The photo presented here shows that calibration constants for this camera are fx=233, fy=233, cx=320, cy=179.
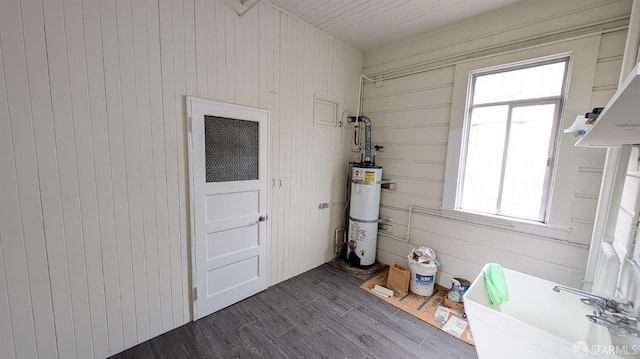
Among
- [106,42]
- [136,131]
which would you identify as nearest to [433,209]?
[136,131]

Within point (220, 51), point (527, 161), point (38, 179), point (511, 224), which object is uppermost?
point (220, 51)

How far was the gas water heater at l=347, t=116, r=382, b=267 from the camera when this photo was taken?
3213mm

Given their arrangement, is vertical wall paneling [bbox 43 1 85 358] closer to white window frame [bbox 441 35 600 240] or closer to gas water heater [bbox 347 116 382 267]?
gas water heater [bbox 347 116 382 267]

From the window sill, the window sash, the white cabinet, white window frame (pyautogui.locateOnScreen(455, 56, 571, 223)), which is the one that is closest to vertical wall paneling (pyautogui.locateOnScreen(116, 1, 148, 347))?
the white cabinet

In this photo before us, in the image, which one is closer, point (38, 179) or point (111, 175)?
point (38, 179)

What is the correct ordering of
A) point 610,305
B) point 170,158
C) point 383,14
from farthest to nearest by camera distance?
point 383,14
point 170,158
point 610,305

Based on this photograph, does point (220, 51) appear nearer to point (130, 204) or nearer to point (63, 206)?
point (130, 204)

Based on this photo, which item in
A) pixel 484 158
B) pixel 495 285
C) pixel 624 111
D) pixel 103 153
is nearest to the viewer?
pixel 624 111

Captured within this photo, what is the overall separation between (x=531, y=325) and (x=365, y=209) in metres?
2.25

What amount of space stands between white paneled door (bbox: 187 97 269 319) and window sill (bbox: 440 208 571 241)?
227 centimetres

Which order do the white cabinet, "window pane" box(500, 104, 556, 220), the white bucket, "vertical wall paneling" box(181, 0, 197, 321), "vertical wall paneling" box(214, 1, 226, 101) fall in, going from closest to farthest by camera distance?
1. the white cabinet
2. "vertical wall paneling" box(181, 0, 197, 321)
3. "vertical wall paneling" box(214, 1, 226, 101)
4. "window pane" box(500, 104, 556, 220)
5. the white bucket

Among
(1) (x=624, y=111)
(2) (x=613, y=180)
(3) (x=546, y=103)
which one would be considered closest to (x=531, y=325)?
(1) (x=624, y=111)

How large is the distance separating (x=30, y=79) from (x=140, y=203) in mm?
982

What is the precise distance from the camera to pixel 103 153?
1.70 m
